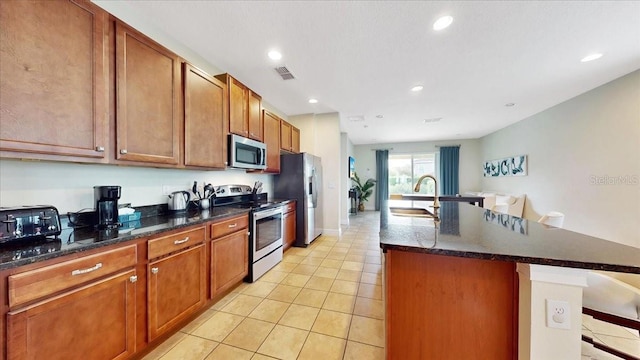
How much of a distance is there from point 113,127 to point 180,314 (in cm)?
144

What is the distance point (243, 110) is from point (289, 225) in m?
1.91

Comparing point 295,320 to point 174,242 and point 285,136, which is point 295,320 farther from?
point 285,136

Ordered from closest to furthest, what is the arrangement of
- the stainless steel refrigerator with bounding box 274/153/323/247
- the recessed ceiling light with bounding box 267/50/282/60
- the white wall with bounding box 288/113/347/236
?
1. the recessed ceiling light with bounding box 267/50/282/60
2. the stainless steel refrigerator with bounding box 274/153/323/247
3. the white wall with bounding box 288/113/347/236

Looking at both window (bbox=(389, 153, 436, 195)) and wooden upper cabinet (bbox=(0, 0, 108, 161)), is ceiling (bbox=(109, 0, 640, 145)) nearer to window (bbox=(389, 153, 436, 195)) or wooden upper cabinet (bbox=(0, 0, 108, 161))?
wooden upper cabinet (bbox=(0, 0, 108, 161))

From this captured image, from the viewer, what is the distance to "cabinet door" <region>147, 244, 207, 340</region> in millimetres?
1484

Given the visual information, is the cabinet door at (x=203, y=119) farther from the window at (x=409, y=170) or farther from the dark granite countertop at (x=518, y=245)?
the window at (x=409, y=170)

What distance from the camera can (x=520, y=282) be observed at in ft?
3.25

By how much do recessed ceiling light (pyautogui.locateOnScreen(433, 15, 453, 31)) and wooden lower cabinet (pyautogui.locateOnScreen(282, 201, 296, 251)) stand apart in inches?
112

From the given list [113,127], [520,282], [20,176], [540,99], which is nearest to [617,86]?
[540,99]

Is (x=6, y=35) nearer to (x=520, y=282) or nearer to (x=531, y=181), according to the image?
(x=520, y=282)

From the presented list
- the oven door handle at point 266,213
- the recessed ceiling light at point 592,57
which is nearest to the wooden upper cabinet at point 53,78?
the oven door handle at point 266,213

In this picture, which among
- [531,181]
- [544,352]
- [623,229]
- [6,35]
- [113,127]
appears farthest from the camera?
[531,181]

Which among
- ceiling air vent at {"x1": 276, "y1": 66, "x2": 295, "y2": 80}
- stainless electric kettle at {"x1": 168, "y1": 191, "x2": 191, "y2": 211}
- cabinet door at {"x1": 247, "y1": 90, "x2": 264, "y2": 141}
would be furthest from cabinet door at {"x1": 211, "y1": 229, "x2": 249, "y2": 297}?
ceiling air vent at {"x1": 276, "y1": 66, "x2": 295, "y2": 80}

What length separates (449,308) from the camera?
3.67 feet
